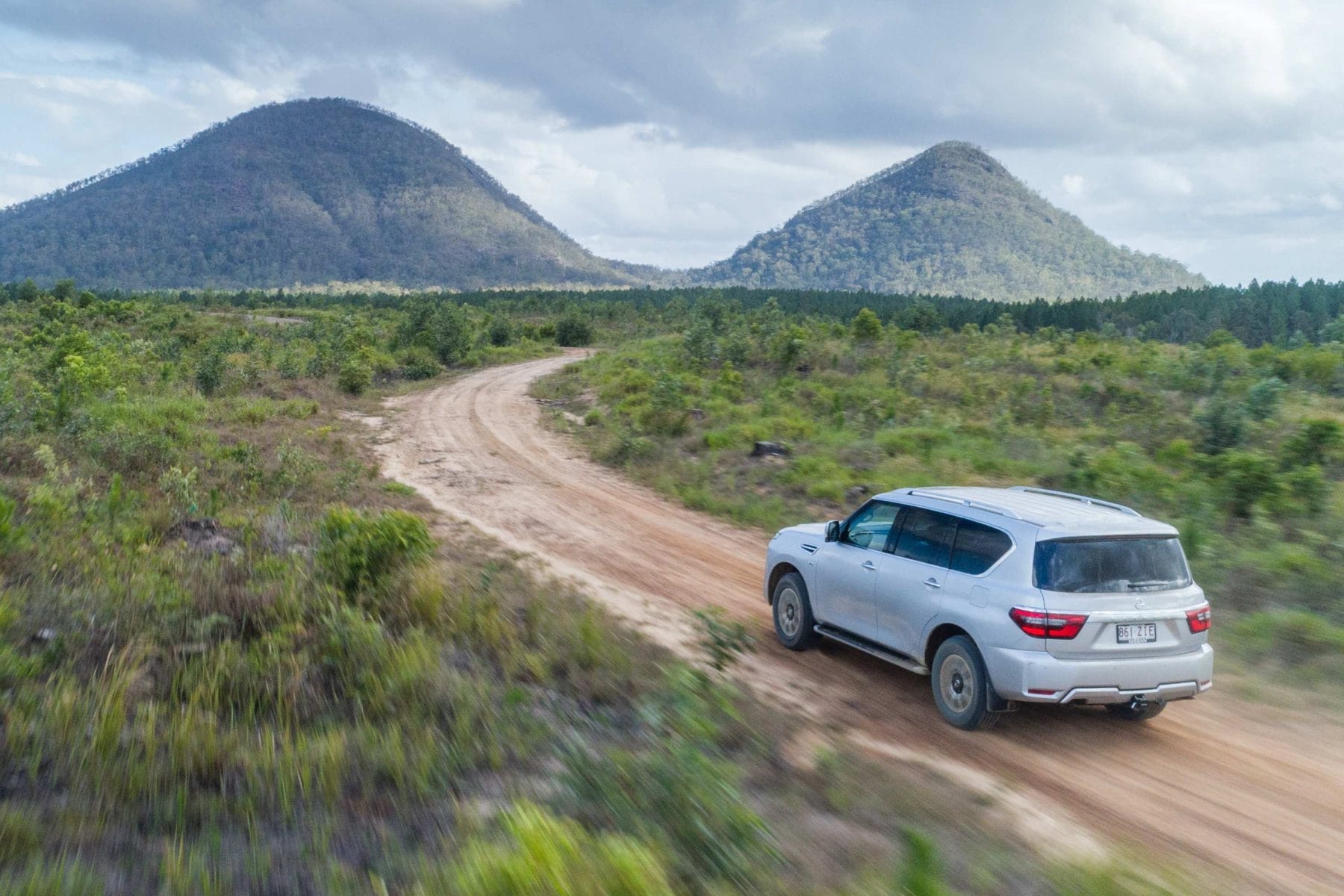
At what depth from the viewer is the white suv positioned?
6242 mm

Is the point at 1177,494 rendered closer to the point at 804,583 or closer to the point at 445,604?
the point at 804,583

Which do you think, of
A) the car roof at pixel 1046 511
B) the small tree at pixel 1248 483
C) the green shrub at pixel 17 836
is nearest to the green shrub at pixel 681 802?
the green shrub at pixel 17 836

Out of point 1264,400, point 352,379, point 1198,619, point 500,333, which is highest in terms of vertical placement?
point 1264,400

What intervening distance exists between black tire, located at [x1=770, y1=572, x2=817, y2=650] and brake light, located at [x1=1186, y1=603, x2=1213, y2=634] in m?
3.06

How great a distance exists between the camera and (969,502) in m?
7.33

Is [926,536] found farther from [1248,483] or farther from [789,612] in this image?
[1248,483]

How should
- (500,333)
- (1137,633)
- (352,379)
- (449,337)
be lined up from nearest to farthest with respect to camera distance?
(1137,633) < (352,379) < (449,337) < (500,333)

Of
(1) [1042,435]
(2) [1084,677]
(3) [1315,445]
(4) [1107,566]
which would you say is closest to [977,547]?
(4) [1107,566]

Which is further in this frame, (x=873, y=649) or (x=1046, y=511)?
(x=873, y=649)

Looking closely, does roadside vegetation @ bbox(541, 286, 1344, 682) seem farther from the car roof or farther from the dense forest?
the dense forest

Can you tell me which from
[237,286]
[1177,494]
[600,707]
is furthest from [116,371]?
[237,286]

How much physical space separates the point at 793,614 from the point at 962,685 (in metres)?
2.25

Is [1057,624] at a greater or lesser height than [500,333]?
greater

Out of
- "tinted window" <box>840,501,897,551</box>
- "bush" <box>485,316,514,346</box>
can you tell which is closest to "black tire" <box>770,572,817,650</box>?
"tinted window" <box>840,501,897,551</box>
